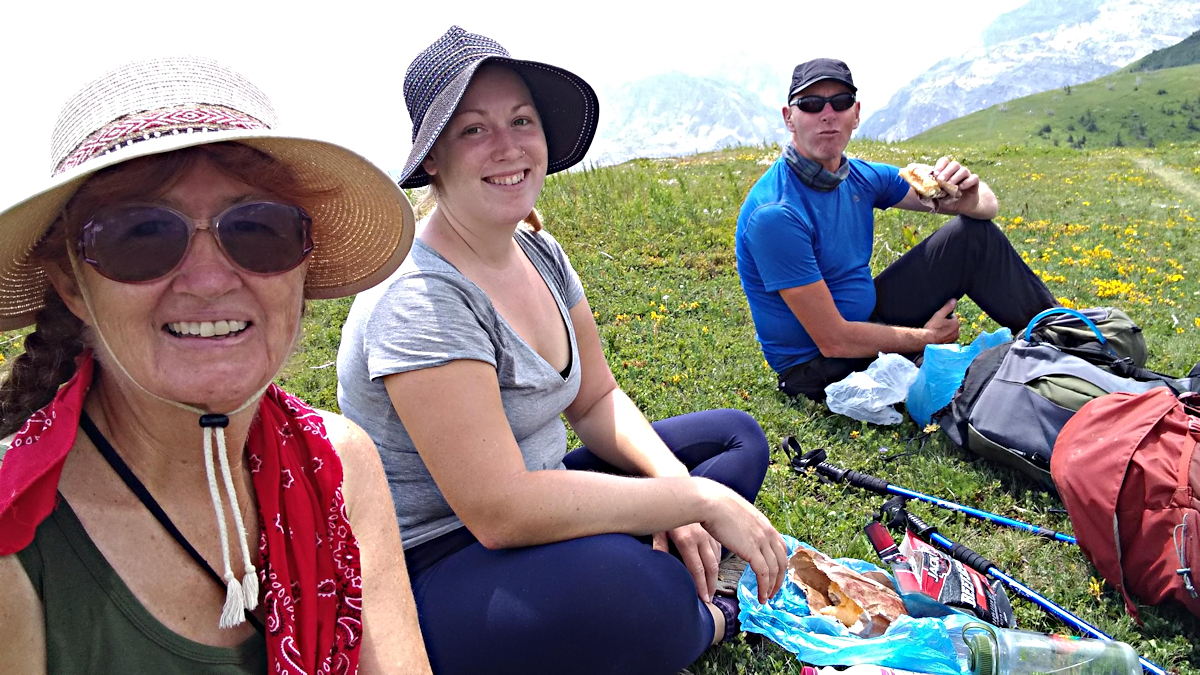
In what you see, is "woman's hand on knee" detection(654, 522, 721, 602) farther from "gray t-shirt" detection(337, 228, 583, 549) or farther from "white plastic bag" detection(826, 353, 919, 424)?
"white plastic bag" detection(826, 353, 919, 424)

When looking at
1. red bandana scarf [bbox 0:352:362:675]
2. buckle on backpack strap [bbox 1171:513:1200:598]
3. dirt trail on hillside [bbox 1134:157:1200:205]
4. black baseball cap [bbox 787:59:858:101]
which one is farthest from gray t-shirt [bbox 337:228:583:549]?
dirt trail on hillside [bbox 1134:157:1200:205]

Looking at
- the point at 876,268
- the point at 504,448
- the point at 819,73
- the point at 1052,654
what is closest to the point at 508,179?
the point at 504,448

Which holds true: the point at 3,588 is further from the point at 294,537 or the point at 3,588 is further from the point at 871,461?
the point at 871,461

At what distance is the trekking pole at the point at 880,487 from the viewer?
11.5 ft

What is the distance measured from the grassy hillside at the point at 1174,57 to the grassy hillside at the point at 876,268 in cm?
17254

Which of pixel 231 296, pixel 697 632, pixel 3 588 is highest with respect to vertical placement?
pixel 231 296

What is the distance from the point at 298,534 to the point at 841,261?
397 centimetres

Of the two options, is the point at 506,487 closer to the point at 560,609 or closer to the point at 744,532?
the point at 560,609

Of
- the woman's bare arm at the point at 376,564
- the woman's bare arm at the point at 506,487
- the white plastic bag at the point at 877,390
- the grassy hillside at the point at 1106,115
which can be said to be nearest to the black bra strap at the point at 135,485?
the woman's bare arm at the point at 376,564

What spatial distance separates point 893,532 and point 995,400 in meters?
0.93

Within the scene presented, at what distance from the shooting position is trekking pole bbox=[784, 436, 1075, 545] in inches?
138

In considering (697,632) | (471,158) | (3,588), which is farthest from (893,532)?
(3,588)

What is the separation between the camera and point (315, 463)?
1.70m

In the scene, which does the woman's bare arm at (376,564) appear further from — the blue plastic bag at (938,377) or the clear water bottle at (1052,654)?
the blue plastic bag at (938,377)
